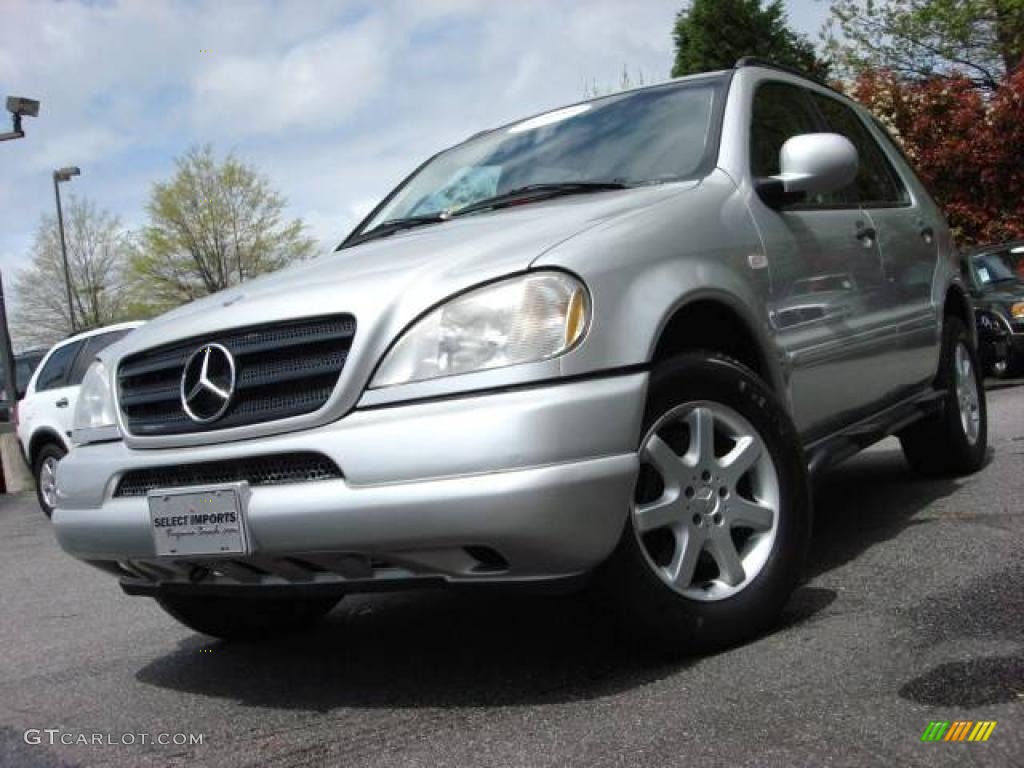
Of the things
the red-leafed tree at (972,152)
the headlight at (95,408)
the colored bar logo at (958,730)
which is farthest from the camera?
the red-leafed tree at (972,152)

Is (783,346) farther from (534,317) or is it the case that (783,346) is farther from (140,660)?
(140,660)

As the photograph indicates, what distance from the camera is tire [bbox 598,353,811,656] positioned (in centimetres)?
285

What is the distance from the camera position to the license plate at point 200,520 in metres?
2.84

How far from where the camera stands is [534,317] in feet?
8.98

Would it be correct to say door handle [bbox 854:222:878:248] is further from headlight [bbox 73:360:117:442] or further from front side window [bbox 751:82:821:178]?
headlight [bbox 73:360:117:442]

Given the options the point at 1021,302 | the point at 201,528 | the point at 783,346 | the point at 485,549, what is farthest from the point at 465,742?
the point at 1021,302

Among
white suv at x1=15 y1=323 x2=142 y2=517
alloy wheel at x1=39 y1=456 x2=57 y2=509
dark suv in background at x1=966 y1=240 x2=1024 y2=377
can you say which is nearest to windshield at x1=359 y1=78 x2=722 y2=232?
white suv at x1=15 y1=323 x2=142 y2=517

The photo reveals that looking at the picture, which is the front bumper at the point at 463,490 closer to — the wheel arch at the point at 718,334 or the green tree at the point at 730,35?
the wheel arch at the point at 718,334

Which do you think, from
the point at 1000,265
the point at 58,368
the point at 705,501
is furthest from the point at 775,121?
the point at 1000,265

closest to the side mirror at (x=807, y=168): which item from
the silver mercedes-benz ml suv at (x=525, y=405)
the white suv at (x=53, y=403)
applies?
the silver mercedes-benz ml suv at (x=525, y=405)

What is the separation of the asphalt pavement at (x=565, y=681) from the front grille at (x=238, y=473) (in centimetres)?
56

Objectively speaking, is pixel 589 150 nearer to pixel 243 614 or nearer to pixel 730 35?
pixel 243 614

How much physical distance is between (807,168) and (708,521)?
133 cm

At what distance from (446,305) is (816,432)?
5.36ft
